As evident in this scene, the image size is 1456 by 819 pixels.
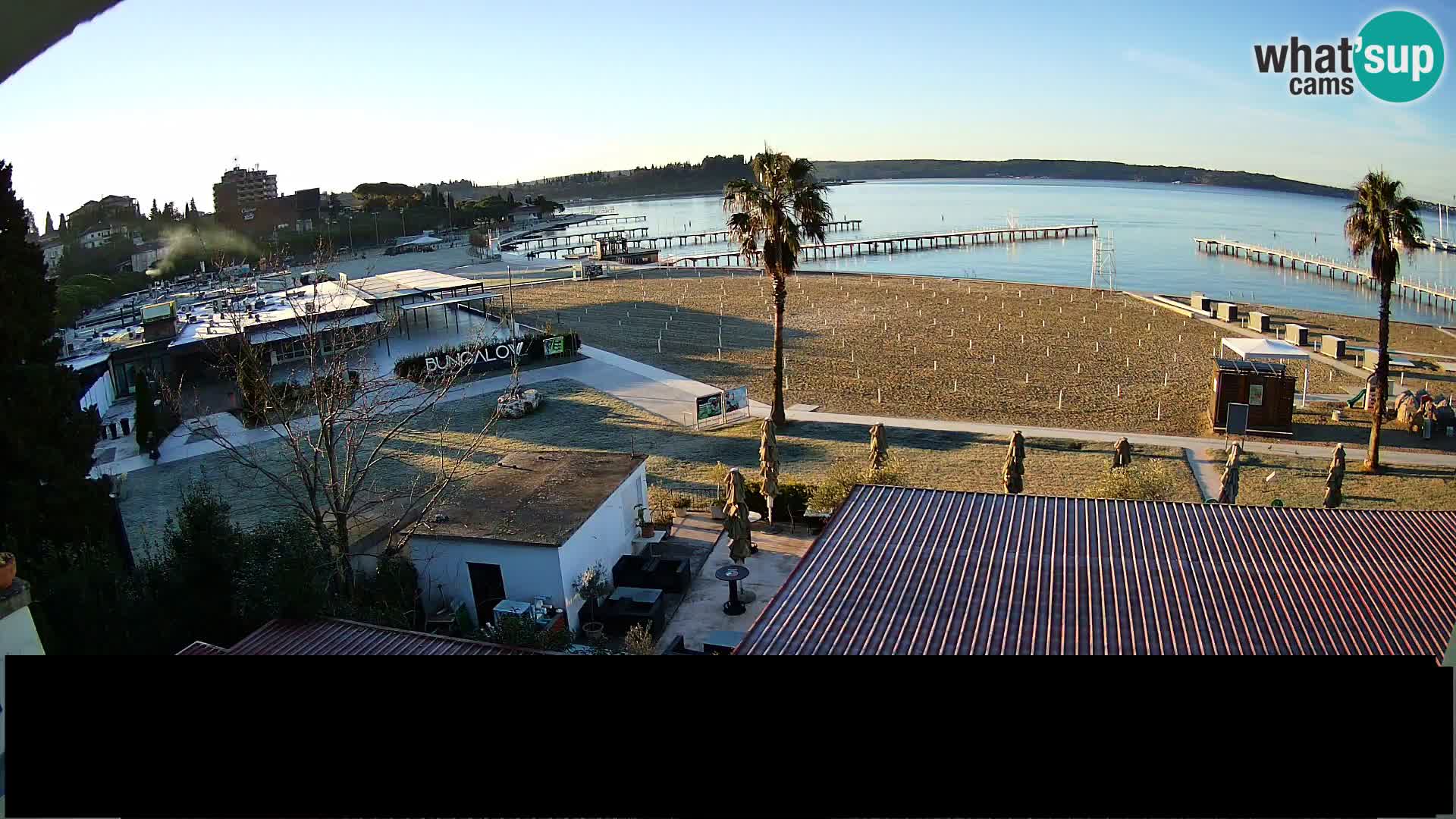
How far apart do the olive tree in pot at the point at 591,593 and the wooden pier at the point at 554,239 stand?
70374mm

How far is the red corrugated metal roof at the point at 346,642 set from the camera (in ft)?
21.8

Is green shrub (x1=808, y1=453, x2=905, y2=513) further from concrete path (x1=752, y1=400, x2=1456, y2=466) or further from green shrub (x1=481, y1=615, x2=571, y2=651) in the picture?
green shrub (x1=481, y1=615, x2=571, y2=651)

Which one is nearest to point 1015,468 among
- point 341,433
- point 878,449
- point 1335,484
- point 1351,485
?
point 878,449

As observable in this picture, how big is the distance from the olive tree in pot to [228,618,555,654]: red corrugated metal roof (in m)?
3.35

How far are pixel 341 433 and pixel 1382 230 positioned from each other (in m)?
17.7

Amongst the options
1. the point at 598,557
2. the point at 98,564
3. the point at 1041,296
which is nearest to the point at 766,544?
the point at 598,557

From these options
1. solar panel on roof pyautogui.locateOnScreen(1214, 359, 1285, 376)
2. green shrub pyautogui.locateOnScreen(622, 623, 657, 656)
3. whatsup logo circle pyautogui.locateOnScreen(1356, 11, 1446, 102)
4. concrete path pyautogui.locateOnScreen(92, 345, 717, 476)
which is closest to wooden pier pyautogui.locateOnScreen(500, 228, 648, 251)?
concrete path pyautogui.locateOnScreen(92, 345, 717, 476)

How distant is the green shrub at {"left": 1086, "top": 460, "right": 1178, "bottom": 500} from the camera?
13.6m

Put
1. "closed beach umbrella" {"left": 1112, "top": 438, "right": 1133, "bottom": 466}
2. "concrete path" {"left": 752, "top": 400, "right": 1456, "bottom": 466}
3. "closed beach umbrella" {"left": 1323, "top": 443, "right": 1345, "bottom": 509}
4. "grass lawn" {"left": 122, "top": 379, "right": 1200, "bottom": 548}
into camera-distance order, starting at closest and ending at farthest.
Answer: "closed beach umbrella" {"left": 1323, "top": 443, "right": 1345, "bottom": 509}, "closed beach umbrella" {"left": 1112, "top": 438, "right": 1133, "bottom": 466}, "grass lawn" {"left": 122, "top": 379, "right": 1200, "bottom": 548}, "concrete path" {"left": 752, "top": 400, "right": 1456, "bottom": 466}

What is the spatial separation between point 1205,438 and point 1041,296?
81.4 ft

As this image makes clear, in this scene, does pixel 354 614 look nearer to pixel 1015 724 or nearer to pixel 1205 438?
pixel 1015 724

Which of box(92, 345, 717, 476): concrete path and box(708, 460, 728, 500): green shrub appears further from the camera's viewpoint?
box(92, 345, 717, 476): concrete path

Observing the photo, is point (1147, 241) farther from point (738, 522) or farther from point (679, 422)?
point (738, 522)

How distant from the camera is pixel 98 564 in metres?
9.36
